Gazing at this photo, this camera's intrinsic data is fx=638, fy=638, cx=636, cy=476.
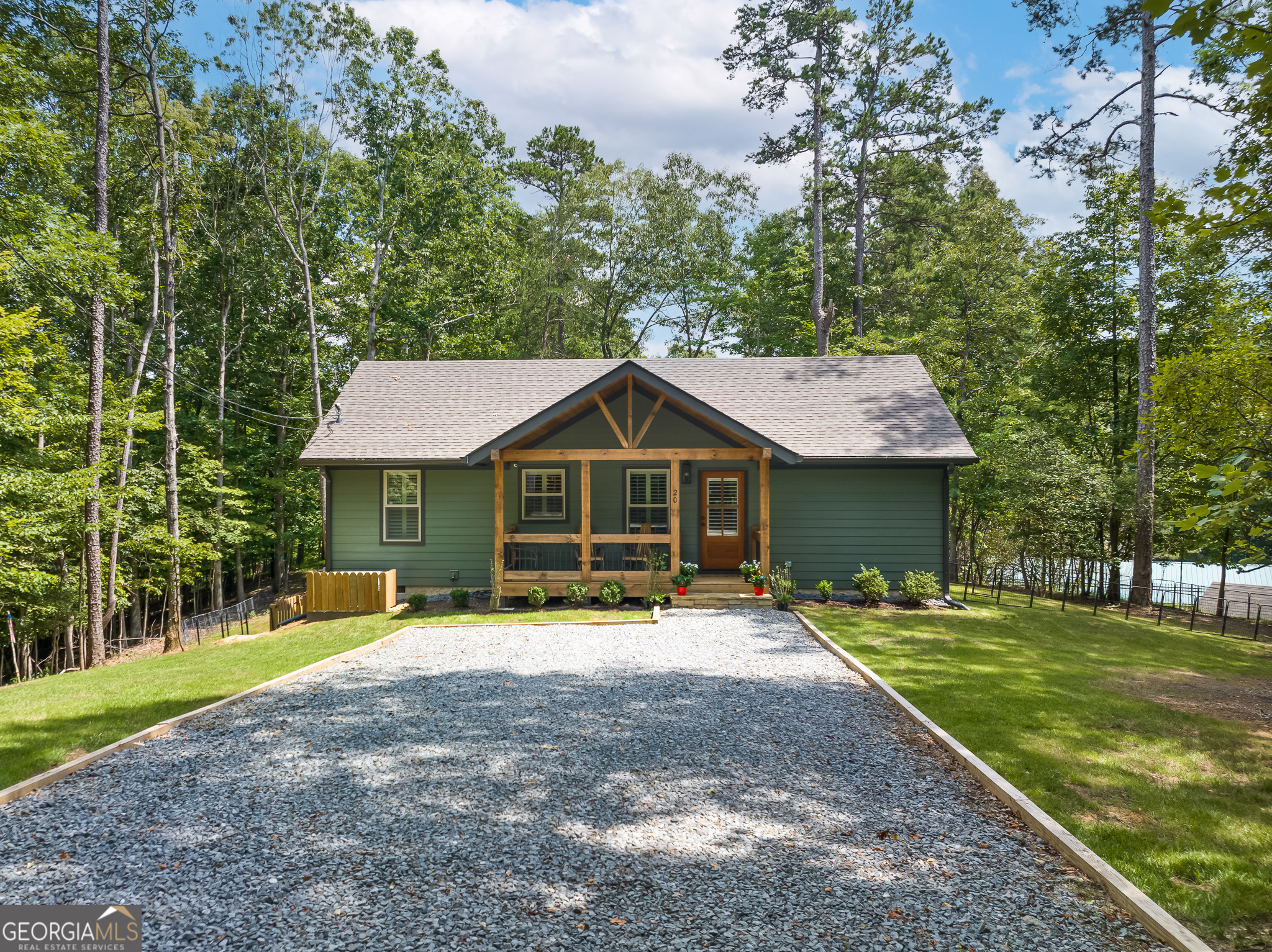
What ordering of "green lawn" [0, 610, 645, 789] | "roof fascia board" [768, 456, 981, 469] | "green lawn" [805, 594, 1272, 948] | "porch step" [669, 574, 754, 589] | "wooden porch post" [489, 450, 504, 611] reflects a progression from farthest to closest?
"roof fascia board" [768, 456, 981, 469] → "porch step" [669, 574, 754, 589] → "wooden porch post" [489, 450, 504, 611] → "green lawn" [0, 610, 645, 789] → "green lawn" [805, 594, 1272, 948]

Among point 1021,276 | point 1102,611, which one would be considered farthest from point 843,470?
point 1021,276

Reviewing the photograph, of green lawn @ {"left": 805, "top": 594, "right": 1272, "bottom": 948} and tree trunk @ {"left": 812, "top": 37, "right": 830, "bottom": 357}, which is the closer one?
green lawn @ {"left": 805, "top": 594, "right": 1272, "bottom": 948}

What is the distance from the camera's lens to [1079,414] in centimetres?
2188

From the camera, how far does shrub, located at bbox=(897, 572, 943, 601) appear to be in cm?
1264

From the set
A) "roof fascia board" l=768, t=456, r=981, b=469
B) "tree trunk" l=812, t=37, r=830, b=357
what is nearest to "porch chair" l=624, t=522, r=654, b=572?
"roof fascia board" l=768, t=456, r=981, b=469

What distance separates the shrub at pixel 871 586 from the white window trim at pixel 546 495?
650 cm

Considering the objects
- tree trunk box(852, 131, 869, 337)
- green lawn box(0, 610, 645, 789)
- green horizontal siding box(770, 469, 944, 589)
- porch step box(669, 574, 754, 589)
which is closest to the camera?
green lawn box(0, 610, 645, 789)

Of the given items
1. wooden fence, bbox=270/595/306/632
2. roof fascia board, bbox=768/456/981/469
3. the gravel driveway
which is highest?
roof fascia board, bbox=768/456/981/469

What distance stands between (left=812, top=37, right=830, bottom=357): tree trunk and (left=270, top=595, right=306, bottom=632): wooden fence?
1750 centimetres

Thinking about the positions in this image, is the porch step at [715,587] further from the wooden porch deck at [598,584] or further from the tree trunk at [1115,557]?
the tree trunk at [1115,557]

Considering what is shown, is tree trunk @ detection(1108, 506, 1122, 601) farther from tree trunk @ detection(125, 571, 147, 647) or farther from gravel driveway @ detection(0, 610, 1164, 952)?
tree trunk @ detection(125, 571, 147, 647)

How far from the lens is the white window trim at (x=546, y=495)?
48.3 feet

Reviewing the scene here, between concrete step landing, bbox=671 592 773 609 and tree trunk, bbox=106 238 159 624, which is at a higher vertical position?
tree trunk, bbox=106 238 159 624

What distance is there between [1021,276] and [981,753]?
23.1m
